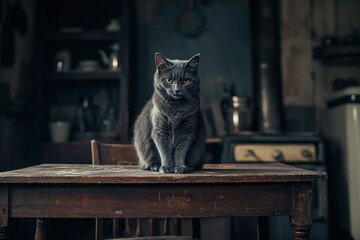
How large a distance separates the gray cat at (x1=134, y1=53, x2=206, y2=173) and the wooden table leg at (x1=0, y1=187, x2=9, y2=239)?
443mm

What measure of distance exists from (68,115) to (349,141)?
2.21 metres

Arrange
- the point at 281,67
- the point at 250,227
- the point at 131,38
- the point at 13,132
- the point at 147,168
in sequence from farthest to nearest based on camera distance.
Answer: the point at 281,67 → the point at 131,38 → the point at 13,132 → the point at 250,227 → the point at 147,168

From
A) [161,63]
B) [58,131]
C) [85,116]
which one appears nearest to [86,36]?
[85,116]

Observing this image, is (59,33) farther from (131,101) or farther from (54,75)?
(131,101)

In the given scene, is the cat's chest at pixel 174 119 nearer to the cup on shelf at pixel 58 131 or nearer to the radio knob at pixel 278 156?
the radio knob at pixel 278 156

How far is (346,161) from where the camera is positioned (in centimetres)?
268

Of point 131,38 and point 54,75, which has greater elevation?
point 131,38

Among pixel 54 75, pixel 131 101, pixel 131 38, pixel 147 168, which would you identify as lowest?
pixel 147 168

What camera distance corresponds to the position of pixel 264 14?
→ 3.19 metres

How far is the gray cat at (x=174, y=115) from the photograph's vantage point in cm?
125

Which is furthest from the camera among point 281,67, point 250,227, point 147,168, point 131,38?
point 281,67

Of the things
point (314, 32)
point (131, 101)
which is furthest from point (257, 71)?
point (131, 101)

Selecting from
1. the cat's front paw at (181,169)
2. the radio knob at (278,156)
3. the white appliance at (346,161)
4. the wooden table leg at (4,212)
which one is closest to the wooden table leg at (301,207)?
the cat's front paw at (181,169)

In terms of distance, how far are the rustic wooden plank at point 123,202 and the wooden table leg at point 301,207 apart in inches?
5.8
